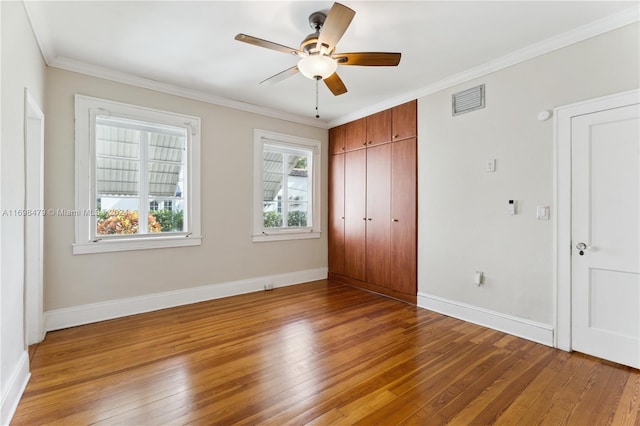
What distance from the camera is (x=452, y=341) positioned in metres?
2.82

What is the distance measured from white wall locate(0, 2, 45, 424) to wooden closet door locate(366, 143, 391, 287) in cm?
372

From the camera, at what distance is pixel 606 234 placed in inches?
97.1

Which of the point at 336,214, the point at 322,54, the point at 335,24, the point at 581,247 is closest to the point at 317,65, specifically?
the point at 322,54

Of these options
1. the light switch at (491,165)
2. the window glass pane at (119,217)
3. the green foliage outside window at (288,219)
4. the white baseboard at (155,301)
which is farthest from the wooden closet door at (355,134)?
the window glass pane at (119,217)

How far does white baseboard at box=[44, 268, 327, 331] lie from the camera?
3.11 meters

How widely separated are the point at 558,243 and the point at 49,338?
4767 mm

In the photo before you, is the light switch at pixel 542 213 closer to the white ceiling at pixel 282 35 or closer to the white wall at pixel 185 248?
the white ceiling at pixel 282 35

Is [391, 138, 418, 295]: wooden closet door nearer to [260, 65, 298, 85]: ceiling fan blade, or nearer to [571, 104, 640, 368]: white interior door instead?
[571, 104, 640, 368]: white interior door

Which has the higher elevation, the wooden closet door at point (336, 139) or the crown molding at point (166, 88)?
the crown molding at point (166, 88)

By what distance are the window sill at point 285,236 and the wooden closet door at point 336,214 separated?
318mm

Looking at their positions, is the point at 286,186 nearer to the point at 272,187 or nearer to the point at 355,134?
the point at 272,187

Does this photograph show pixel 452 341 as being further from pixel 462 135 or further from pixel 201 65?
pixel 201 65

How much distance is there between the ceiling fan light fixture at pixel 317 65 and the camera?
2268 mm

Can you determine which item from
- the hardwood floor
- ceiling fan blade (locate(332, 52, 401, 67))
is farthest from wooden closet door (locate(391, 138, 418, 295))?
ceiling fan blade (locate(332, 52, 401, 67))
